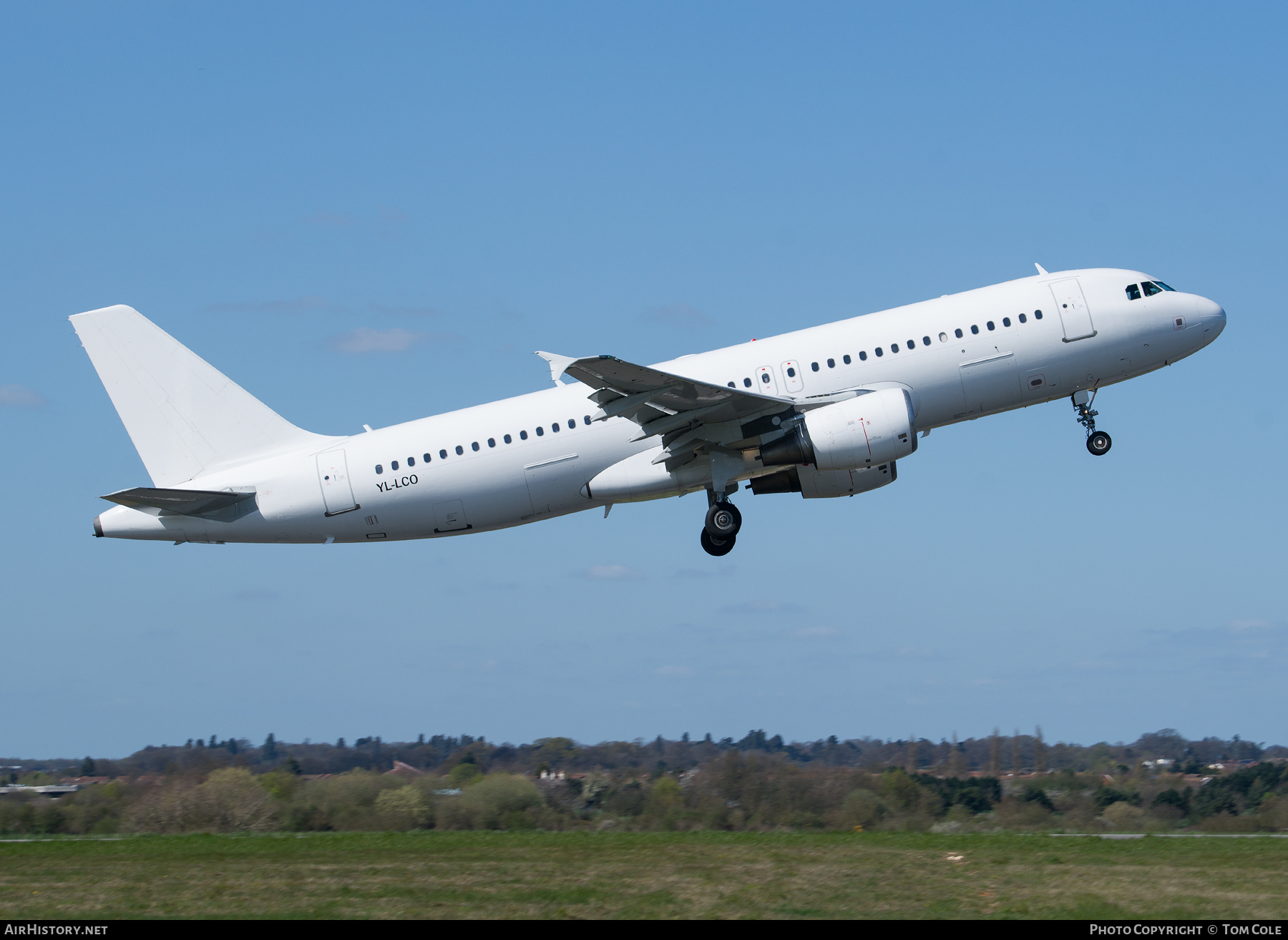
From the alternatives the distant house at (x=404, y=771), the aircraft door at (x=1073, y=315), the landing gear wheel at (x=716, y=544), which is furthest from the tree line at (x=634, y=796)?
the aircraft door at (x=1073, y=315)

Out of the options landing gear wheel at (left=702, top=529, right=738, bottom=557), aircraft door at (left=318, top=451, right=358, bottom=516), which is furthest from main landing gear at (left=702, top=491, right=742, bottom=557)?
aircraft door at (left=318, top=451, right=358, bottom=516)

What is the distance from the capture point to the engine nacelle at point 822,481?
102ft

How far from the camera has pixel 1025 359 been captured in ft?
95.5

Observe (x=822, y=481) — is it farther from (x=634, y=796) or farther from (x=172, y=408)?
(x=172, y=408)

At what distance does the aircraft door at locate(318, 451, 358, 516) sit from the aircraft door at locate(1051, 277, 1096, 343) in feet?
57.6

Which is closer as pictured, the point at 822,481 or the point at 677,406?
the point at 677,406

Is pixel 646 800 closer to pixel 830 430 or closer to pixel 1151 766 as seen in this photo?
pixel 830 430

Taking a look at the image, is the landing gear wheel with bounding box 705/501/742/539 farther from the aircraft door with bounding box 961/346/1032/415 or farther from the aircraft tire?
the aircraft tire

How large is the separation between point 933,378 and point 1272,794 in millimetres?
13930

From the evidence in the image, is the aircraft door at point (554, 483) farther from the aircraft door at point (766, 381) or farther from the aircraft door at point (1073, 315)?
the aircraft door at point (1073, 315)

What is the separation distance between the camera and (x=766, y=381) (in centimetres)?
2928

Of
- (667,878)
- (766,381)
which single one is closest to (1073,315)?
(766,381)

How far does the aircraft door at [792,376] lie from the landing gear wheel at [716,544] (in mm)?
4224

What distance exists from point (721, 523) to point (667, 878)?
13328 mm
